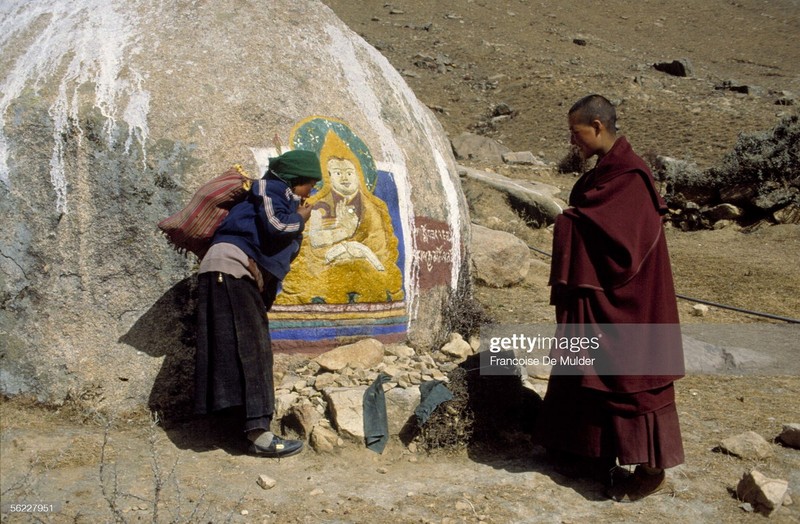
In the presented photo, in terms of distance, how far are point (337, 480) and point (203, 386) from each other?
0.75 metres

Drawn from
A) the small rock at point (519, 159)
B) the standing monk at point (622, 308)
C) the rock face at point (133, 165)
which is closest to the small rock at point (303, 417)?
the rock face at point (133, 165)

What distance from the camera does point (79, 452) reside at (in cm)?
343

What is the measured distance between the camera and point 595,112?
336 cm

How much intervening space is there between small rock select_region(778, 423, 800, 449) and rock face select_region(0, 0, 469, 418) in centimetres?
217

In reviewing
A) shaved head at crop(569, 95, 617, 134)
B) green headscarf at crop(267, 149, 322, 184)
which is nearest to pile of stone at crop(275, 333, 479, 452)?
green headscarf at crop(267, 149, 322, 184)

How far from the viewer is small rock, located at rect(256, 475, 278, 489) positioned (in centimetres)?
323

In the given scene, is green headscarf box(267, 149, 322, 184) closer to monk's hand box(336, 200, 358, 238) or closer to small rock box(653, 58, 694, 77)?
monk's hand box(336, 200, 358, 238)

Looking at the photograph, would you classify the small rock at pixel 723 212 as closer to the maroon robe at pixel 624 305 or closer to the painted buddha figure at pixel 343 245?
the painted buddha figure at pixel 343 245

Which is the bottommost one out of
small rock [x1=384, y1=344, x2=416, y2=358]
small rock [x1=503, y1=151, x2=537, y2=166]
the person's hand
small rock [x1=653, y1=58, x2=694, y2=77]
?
small rock [x1=384, y1=344, x2=416, y2=358]

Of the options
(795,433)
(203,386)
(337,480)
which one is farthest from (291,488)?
(795,433)

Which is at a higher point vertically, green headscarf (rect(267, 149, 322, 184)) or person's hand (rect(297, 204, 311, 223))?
green headscarf (rect(267, 149, 322, 184))

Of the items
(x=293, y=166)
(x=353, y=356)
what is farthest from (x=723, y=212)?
(x=293, y=166)

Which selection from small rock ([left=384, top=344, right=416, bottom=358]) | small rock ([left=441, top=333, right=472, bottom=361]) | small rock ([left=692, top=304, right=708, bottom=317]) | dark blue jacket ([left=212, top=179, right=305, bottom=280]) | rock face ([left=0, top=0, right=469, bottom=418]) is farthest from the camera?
small rock ([left=692, top=304, right=708, bottom=317])

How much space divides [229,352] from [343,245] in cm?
105
